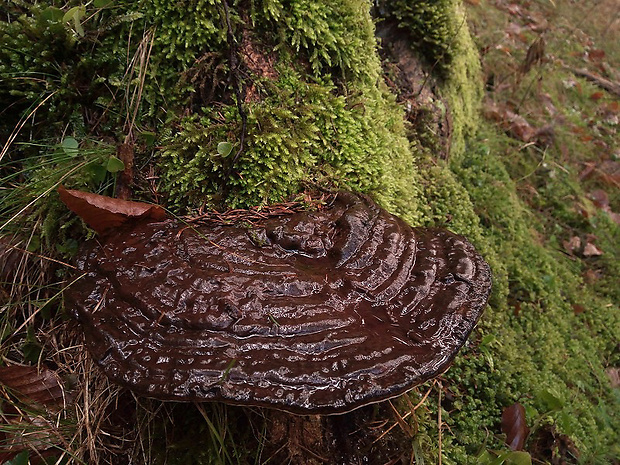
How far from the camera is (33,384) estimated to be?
2426 mm

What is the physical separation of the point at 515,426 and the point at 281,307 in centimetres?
210

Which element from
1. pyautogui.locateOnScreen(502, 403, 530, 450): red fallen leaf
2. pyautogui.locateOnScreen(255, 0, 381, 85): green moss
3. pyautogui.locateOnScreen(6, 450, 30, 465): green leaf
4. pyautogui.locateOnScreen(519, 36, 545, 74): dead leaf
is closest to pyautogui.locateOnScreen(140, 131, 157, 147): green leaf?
pyautogui.locateOnScreen(255, 0, 381, 85): green moss

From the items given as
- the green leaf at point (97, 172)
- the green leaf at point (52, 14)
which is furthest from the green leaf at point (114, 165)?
the green leaf at point (52, 14)

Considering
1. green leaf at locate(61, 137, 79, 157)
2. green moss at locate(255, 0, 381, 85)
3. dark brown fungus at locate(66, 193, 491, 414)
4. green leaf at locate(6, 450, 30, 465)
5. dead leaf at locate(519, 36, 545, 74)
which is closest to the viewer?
A: dark brown fungus at locate(66, 193, 491, 414)

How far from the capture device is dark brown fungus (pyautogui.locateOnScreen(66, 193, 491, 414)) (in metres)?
1.78

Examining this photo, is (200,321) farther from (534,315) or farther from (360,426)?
(534,315)

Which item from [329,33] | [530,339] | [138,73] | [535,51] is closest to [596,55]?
[535,51]

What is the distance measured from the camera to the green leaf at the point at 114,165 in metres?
2.58

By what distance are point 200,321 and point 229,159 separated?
1160 mm

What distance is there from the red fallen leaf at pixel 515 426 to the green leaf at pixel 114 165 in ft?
10.3

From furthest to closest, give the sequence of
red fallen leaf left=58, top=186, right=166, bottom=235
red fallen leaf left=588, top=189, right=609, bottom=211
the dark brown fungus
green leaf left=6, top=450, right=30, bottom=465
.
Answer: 1. red fallen leaf left=588, top=189, right=609, bottom=211
2. red fallen leaf left=58, top=186, right=166, bottom=235
3. green leaf left=6, top=450, right=30, bottom=465
4. the dark brown fungus

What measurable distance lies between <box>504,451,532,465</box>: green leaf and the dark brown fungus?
108cm

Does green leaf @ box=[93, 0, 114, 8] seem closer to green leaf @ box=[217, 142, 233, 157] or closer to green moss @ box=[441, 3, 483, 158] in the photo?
green leaf @ box=[217, 142, 233, 157]

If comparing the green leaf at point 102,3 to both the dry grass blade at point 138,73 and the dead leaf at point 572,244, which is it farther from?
the dead leaf at point 572,244
